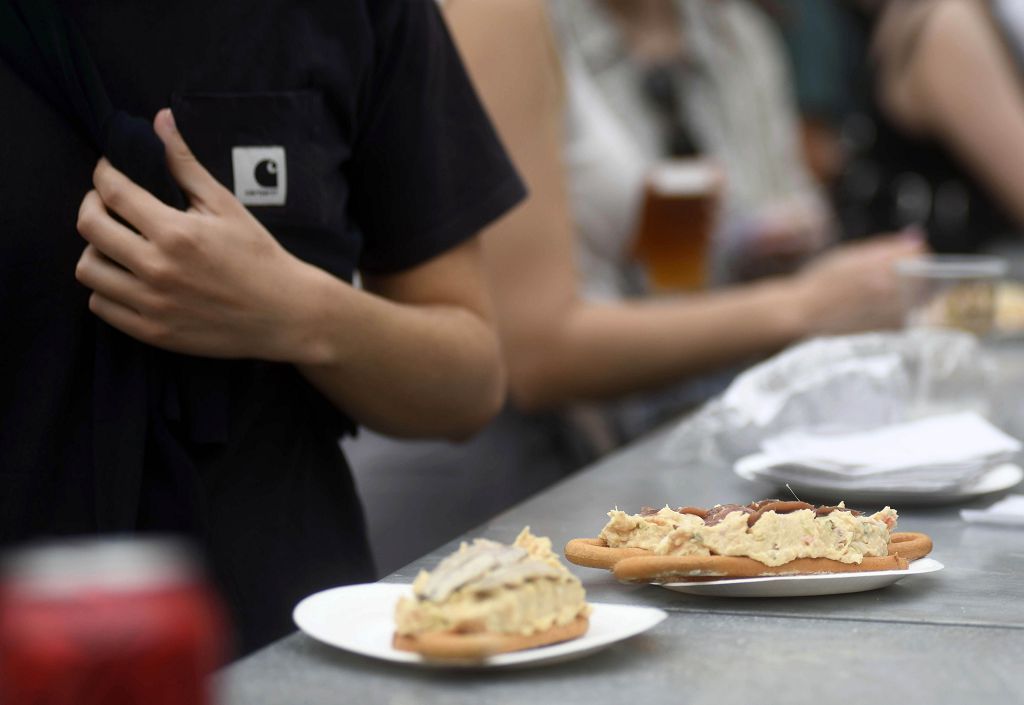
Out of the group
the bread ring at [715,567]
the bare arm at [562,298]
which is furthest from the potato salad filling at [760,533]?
the bare arm at [562,298]

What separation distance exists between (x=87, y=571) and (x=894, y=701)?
0.51 m

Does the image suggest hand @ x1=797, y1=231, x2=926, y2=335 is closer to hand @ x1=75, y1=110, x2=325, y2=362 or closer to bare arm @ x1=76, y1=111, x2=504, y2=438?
bare arm @ x1=76, y1=111, x2=504, y2=438

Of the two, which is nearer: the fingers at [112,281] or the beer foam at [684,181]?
the fingers at [112,281]

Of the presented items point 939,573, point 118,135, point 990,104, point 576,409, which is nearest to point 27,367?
point 118,135

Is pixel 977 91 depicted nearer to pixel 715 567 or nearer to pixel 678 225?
pixel 678 225

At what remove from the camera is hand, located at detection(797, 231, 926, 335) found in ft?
7.73

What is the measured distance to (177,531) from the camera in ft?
4.20

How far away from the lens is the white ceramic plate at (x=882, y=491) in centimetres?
134

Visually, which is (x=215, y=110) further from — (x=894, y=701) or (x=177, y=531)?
(x=894, y=701)

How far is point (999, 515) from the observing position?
1285 mm

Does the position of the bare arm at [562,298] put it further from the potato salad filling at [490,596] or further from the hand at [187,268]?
the potato salad filling at [490,596]

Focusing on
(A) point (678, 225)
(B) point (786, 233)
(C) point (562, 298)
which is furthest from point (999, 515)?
(B) point (786, 233)

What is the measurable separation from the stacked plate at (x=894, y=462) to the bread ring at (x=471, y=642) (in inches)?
22.7

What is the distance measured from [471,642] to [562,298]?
55.3 inches
